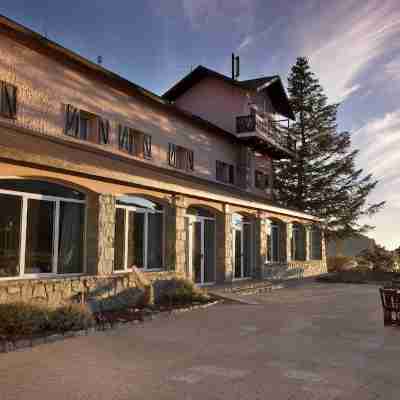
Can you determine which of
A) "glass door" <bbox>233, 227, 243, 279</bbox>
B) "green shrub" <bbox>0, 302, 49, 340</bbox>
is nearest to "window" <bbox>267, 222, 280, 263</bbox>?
"glass door" <bbox>233, 227, 243, 279</bbox>

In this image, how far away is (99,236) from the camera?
33.8 ft

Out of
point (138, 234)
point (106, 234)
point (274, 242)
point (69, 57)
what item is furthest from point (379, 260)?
point (69, 57)

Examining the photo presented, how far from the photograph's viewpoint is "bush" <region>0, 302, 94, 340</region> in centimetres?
709

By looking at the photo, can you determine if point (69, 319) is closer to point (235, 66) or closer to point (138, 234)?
point (138, 234)

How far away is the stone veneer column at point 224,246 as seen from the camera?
51.0 feet

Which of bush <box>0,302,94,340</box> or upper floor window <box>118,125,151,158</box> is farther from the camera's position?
upper floor window <box>118,125,151,158</box>

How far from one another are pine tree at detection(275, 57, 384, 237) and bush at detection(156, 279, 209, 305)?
805 inches

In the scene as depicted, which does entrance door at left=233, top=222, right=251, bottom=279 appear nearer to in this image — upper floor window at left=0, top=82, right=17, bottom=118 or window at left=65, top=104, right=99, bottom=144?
window at left=65, top=104, right=99, bottom=144

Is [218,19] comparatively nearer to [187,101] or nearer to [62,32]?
[62,32]

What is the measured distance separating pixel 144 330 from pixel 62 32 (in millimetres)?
11539

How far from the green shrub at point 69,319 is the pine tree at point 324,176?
81.3 ft

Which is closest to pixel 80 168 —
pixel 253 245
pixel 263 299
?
pixel 263 299

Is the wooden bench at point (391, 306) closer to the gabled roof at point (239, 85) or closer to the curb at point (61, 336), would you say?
the curb at point (61, 336)

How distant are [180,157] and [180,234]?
601 centimetres
